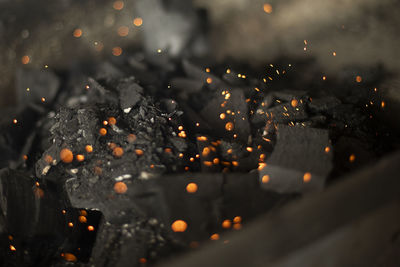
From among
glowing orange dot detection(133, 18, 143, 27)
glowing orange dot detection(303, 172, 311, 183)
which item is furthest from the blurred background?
glowing orange dot detection(303, 172, 311, 183)

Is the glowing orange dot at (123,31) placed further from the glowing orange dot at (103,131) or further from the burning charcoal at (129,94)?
the glowing orange dot at (103,131)

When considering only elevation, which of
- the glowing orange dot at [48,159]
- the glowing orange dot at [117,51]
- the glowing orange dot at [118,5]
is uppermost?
the glowing orange dot at [118,5]

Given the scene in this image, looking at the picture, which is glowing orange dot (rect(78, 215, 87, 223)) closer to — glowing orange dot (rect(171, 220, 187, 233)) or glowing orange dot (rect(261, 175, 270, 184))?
glowing orange dot (rect(171, 220, 187, 233))

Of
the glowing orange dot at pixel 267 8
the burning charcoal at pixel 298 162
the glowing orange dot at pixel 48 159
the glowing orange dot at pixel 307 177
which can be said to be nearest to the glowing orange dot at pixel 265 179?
the burning charcoal at pixel 298 162

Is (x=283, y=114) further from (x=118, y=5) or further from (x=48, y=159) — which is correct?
(x=118, y=5)

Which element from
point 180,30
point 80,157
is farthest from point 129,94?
point 180,30
